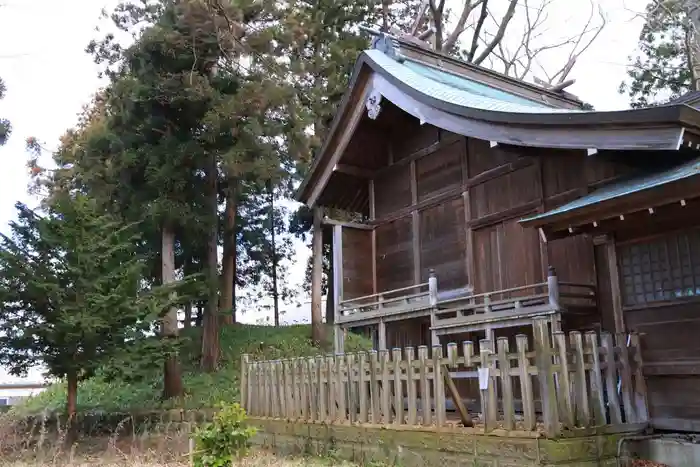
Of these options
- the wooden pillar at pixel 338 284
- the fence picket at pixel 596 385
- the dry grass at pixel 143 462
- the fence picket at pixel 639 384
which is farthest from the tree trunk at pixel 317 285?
the fence picket at pixel 596 385

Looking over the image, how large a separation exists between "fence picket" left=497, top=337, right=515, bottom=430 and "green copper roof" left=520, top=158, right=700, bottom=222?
2.10m

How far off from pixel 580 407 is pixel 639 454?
1.10m

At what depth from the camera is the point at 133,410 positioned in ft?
57.4

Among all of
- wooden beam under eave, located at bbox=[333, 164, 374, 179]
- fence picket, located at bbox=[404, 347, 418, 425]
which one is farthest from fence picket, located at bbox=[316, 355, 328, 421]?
wooden beam under eave, located at bbox=[333, 164, 374, 179]

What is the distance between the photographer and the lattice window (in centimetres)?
797

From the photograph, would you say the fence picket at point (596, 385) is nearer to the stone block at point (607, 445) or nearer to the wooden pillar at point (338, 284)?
the stone block at point (607, 445)

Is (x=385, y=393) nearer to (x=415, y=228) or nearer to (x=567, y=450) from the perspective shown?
(x=567, y=450)

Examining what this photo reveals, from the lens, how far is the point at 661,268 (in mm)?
8320

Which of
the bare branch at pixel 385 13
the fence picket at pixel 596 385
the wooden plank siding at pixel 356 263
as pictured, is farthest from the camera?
the bare branch at pixel 385 13

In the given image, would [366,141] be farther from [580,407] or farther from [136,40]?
[136,40]

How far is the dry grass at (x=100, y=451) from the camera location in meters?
9.95

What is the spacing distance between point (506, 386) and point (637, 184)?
10.5 ft

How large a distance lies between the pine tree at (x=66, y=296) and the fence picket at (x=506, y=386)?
9166 millimetres

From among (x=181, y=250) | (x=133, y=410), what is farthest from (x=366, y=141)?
(x=181, y=250)
